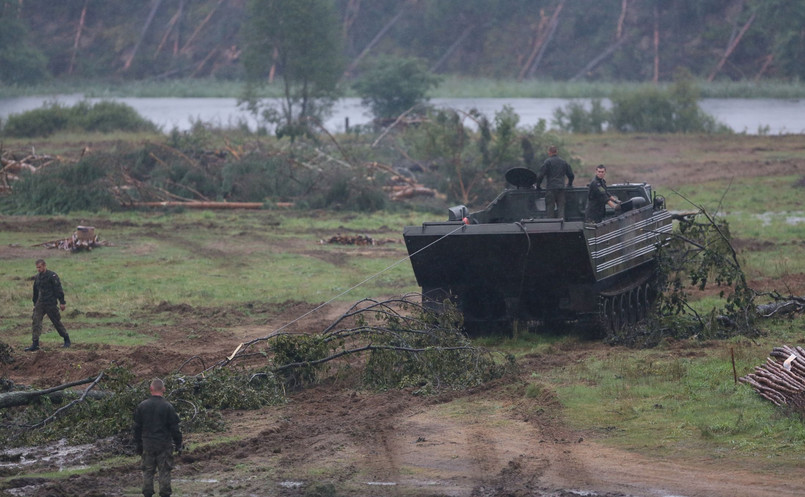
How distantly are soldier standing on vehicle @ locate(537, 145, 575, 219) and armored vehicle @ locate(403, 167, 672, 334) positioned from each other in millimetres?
962

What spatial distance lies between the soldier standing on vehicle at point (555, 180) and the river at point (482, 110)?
2865 cm

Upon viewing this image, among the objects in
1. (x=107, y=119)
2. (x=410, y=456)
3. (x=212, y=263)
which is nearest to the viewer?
(x=410, y=456)

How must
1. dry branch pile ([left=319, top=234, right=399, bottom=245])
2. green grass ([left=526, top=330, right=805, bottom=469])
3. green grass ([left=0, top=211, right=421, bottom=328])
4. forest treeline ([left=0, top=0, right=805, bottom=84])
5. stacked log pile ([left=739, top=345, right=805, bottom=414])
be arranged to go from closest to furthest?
green grass ([left=526, top=330, right=805, bottom=469]) → stacked log pile ([left=739, top=345, right=805, bottom=414]) → green grass ([left=0, top=211, right=421, bottom=328]) → dry branch pile ([left=319, top=234, right=399, bottom=245]) → forest treeline ([left=0, top=0, right=805, bottom=84])

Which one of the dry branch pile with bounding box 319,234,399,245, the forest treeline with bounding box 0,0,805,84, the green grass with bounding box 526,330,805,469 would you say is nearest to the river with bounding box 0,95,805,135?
the forest treeline with bounding box 0,0,805,84

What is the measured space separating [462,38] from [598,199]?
5873cm

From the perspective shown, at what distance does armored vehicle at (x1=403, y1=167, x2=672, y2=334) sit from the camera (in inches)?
519

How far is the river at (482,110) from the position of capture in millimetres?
49066

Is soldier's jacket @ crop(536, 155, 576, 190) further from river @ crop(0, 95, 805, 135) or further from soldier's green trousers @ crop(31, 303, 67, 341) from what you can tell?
river @ crop(0, 95, 805, 135)

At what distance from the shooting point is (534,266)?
13508 millimetres

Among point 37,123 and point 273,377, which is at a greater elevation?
point 37,123

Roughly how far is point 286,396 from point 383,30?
213 ft

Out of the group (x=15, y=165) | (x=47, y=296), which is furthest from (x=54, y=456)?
(x=15, y=165)

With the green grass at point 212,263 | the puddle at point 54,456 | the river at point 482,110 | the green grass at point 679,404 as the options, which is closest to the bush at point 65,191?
the green grass at point 212,263

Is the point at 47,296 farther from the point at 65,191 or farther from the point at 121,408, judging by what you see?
the point at 65,191
